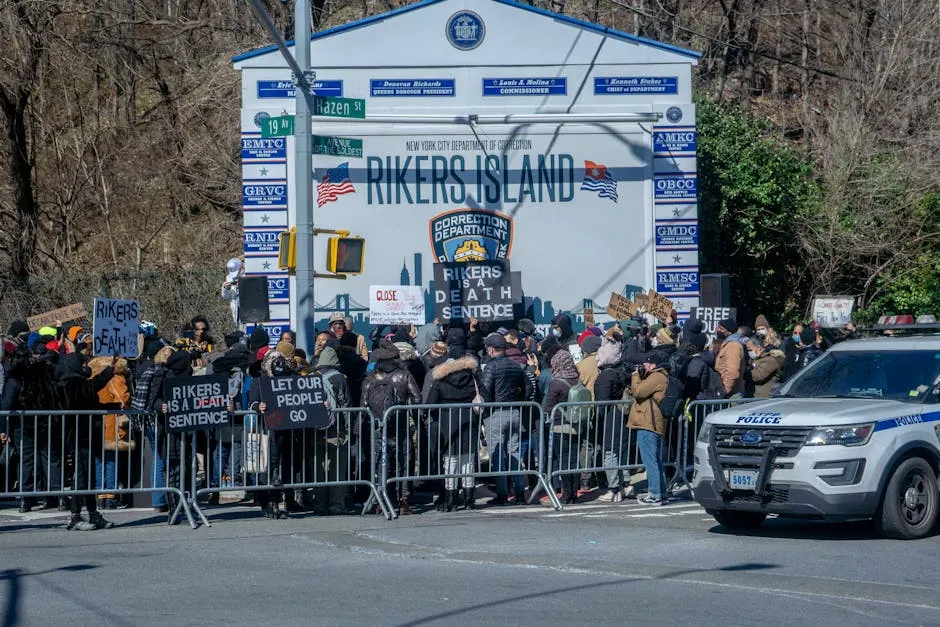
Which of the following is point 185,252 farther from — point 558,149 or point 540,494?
point 540,494

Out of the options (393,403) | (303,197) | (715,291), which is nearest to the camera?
(393,403)

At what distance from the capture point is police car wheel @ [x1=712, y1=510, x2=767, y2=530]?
12109 mm

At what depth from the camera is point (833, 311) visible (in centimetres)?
2400

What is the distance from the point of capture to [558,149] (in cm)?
2306

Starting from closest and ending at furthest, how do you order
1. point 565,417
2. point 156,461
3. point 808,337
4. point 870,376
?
point 870,376, point 156,461, point 565,417, point 808,337

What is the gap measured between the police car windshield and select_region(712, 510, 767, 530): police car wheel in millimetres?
1199

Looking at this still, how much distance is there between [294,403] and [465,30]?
A: 1156 centimetres

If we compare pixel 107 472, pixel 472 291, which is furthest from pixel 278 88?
pixel 107 472

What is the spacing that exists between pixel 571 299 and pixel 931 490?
12.0 meters

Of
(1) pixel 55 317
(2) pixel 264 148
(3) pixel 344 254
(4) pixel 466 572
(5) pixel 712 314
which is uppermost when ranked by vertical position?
(2) pixel 264 148

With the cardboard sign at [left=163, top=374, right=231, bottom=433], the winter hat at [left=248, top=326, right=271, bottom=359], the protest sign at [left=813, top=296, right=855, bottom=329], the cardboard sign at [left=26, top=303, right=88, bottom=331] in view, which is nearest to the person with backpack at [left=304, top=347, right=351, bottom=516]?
the cardboard sign at [left=163, top=374, right=231, bottom=433]

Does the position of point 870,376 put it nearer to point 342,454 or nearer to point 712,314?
point 342,454

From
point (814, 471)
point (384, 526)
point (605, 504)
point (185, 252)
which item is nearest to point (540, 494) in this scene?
point (605, 504)

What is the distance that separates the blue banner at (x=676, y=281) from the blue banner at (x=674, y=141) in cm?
213
